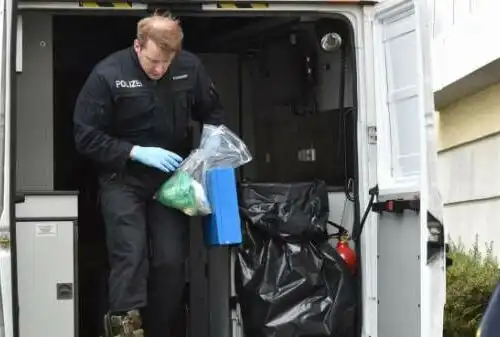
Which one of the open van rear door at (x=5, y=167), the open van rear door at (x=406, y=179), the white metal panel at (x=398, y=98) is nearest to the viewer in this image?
A: the open van rear door at (x=406, y=179)

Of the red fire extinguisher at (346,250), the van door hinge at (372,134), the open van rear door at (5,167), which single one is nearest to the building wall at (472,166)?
the red fire extinguisher at (346,250)

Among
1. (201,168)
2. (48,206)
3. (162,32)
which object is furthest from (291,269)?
(162,32)

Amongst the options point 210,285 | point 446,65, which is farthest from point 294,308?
point 446,65

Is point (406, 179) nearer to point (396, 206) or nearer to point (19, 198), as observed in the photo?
point (396, 206)

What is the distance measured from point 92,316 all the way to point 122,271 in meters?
1.21

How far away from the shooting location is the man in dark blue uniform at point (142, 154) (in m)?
4.58

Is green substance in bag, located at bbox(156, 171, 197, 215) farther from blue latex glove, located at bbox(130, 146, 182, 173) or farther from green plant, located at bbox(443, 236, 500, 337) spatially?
green plant, located at bbox(443, 236, 500, 337)

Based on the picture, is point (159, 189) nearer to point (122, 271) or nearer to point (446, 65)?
point (122, 271)

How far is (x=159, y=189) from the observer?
4.76 meters

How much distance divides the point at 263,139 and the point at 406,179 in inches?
71.5

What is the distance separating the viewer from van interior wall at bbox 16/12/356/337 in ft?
16.9

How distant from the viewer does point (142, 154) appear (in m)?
4.63

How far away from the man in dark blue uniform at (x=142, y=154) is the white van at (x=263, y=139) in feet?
0.79

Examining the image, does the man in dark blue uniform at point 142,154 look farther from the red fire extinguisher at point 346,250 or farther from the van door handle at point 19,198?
the red fire extinguisher at point 346,250
